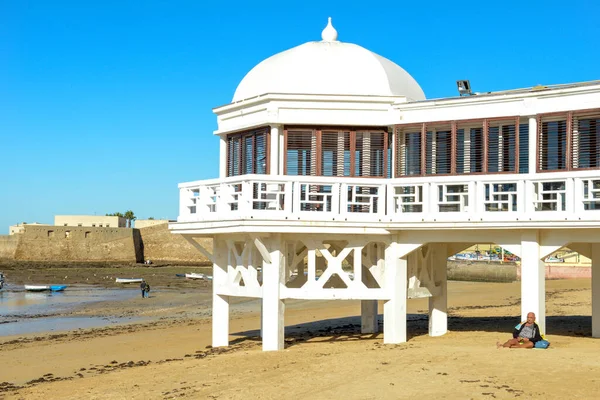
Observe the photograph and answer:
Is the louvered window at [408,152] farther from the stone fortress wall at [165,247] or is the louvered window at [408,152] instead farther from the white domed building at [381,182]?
the stone fortress wall at [165,247]

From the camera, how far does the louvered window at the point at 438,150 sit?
1884cm

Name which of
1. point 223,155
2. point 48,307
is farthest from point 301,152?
point 48,307

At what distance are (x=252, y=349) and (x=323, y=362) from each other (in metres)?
3.80

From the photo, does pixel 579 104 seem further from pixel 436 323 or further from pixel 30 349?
pixel 30 349

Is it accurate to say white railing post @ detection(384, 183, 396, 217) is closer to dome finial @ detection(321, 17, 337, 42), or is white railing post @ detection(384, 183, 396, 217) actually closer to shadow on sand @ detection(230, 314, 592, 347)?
shadow on sand @ detection(230, 314, 592, 347)

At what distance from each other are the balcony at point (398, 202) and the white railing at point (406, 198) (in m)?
0.02

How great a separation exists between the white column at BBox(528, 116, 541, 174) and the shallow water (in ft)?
71.3

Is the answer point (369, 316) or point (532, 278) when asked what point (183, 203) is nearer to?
point (369, 316)

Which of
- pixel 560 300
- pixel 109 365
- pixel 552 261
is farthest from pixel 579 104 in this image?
pixel 552 261

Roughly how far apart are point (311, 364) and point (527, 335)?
4083mm

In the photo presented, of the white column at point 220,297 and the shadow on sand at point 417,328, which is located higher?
the white column at point 220,297

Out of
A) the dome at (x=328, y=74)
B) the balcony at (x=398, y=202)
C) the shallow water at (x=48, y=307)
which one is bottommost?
the shallow water at (x=48, y=307)

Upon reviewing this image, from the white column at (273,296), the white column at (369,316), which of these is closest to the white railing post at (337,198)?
the white column at (273,296)

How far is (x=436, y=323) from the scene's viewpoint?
21.3 m
